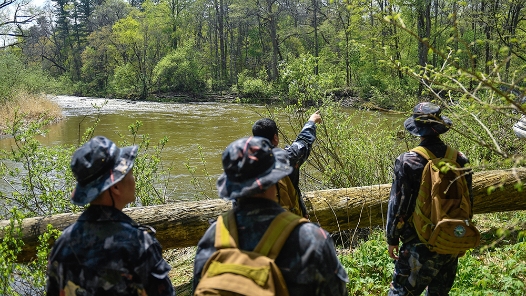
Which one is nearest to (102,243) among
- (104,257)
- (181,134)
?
(104,257)

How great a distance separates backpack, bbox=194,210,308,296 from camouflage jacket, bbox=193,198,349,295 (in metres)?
0.03

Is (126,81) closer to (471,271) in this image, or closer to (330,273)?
(471,271)

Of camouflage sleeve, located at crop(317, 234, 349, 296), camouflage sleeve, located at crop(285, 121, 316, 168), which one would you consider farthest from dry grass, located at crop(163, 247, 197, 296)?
camouflage sleeve, located at crop(317, 234, 349, 296)

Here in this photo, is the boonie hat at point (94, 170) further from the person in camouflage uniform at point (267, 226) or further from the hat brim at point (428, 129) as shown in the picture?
the hat brim at point (428, 129)

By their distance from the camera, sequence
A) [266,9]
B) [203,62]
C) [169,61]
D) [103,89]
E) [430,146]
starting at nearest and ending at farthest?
[430,146]
[266,9]
[169,61]
[203,62]
[103,89]

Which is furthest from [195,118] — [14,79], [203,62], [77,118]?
[203,62]

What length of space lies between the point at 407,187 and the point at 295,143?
102 centimetres

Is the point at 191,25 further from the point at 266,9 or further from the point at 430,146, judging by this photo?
the point at 430,146

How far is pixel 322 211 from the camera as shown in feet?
16.8

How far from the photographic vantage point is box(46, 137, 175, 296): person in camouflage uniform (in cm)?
196

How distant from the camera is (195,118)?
78.7ft

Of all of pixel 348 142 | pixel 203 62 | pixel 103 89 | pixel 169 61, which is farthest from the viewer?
pixel 103 89

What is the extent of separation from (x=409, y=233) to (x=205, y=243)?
1948mm

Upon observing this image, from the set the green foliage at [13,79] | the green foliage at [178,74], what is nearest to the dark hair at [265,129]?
the green foliage at [13,79]
